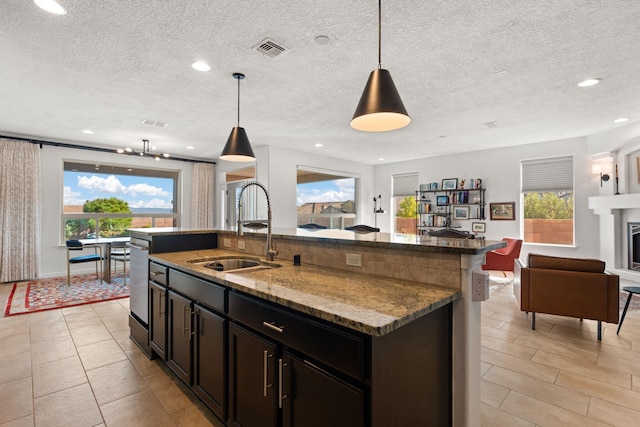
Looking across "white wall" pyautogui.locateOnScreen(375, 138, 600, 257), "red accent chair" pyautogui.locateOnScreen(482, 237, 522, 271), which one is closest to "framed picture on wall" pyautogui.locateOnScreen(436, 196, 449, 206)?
"white wall" pyautogui.locateOnScreen(375, 138, 600, 257)

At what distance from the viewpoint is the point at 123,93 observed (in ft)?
11.8

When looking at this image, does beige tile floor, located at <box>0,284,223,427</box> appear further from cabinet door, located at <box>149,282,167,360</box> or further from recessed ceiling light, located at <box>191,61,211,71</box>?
recessed ceiling light, located at <box>191,61,211,71</box>

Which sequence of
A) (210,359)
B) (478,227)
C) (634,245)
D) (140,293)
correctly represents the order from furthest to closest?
(478,227)
(634,245)
(140,293)
(210,359)

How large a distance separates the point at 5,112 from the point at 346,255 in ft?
17.6

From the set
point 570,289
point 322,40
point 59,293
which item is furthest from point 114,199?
point 570,289

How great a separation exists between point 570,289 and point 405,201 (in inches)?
221

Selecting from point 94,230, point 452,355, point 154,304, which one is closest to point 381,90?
point 452,355

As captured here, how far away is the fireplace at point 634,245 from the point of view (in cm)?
506

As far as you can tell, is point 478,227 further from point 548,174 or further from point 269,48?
point 269,48

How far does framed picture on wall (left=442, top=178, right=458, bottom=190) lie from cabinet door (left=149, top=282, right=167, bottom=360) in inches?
260

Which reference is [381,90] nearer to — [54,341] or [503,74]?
[503,74]

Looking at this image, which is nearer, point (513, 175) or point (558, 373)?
point (558, 373)

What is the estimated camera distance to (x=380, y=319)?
108 centimetres

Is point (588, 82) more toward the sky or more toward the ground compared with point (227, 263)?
more toward the sky
